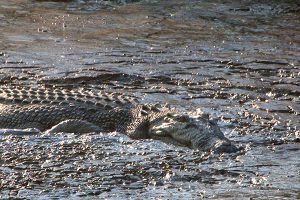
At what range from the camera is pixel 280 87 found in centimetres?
930

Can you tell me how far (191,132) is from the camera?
7230 millimetres

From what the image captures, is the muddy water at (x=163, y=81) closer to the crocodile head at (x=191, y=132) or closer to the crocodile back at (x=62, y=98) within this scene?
the crocodile head at (x=191, y=132)

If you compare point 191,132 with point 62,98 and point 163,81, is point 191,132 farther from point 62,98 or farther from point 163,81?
point 163,81

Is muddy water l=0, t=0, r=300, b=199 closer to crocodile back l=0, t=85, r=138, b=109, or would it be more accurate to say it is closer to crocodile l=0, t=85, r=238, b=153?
crocodile l=0, t=85, r=238, b=153

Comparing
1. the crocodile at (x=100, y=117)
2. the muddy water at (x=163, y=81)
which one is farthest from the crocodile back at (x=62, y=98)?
the muddy water at (x=163, y=81)

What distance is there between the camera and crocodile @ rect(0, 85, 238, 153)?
728 cm

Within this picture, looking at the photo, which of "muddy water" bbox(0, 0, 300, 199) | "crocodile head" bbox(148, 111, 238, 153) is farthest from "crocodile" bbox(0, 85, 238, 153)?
"muddy water" bbox(0, 0, 300, 199)

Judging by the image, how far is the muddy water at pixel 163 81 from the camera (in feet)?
20.2

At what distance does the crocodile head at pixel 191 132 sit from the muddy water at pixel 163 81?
11 cm

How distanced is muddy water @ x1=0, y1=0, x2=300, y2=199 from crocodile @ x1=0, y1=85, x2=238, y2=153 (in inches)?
6.8

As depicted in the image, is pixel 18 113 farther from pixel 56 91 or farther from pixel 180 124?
pixel 180 124

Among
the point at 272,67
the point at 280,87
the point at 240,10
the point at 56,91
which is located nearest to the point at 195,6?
the point at 240,10

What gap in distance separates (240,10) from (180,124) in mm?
7598

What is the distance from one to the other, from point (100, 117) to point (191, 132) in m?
1.01
